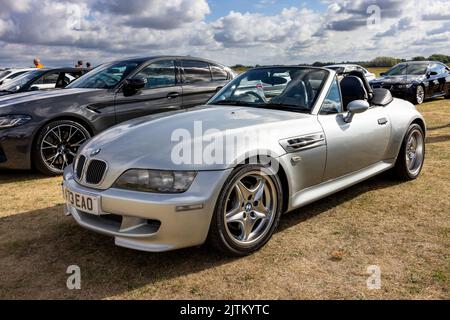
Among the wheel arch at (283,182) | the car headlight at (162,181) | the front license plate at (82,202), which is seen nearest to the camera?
the car headlight at (162,181)

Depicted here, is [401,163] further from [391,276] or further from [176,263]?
[176,263]

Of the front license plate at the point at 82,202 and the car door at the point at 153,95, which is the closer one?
the front license plate at the point at 82,202

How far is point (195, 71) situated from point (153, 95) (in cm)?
95

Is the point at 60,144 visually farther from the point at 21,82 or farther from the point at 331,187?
the point at 21,82

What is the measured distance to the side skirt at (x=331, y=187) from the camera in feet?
11.0

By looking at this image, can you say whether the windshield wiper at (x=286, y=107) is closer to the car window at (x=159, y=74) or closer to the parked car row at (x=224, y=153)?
the parked car row at (x=224, y=153)

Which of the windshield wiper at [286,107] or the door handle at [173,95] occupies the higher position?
the door handle at [173,95]

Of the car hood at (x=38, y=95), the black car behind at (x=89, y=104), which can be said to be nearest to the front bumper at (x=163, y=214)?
the black car behind at (x=89, y=104)

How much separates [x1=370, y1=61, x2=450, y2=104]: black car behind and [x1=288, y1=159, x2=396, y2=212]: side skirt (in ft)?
32.4

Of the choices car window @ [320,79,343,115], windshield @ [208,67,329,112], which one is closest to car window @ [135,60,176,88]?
windshield @ [208,67,329,112]

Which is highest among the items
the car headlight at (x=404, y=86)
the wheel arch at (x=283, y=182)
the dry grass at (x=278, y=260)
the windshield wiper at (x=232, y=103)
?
the windshield wiper at (x=232, y=103)

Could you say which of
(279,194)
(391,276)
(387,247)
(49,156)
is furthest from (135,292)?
(49,156)

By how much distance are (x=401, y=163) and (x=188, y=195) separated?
3.10 m

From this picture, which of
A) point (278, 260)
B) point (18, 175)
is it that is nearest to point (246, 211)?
point (278, 260)
